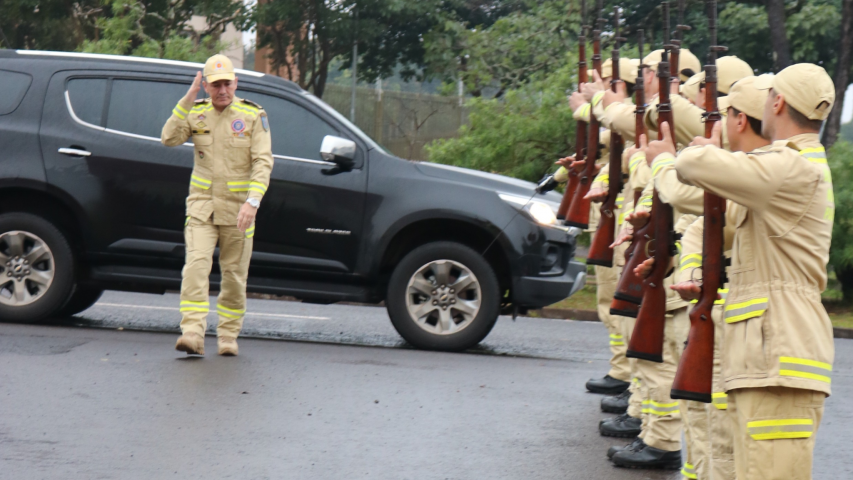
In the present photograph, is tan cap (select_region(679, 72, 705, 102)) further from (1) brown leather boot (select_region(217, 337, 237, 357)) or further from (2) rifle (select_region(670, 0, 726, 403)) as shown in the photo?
(1) brown leather boot (select_region(217, 337, 237, 357))

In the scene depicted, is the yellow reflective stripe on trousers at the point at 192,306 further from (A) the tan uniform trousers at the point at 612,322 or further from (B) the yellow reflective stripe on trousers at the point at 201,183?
(A) the tan uniform trousers at the point at 612,322

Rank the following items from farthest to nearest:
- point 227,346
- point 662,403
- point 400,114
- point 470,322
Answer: point 400,114 < point 470,322 < point 227,346 < point 662,403

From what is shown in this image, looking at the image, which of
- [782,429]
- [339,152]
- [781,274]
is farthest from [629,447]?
[339,152]

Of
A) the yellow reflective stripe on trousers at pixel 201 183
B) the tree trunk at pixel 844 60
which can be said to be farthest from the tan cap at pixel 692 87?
the tree trunk at pixel 844 60

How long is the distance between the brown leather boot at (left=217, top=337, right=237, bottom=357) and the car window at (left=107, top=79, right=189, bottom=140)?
179cm

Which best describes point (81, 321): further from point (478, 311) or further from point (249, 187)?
point (478, 311)

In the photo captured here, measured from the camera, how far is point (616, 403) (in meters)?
6.55

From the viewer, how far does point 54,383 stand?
6590mm

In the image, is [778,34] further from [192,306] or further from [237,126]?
[192,306]

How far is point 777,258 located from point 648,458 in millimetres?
2002

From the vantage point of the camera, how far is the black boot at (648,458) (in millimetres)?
5262

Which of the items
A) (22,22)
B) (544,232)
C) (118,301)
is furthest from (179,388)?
(22,22)

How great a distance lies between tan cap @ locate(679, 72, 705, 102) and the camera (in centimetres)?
493

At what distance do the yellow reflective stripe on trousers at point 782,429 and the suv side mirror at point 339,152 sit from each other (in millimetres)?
5155
